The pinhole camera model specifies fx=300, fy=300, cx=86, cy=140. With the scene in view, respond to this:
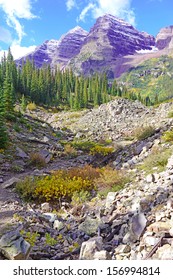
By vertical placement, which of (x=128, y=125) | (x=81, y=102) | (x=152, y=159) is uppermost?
(x=81, y=102)

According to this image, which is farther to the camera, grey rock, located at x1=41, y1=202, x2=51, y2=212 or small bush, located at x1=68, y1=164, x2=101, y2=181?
small bush, located at x1=68, y1=164, x2=101, y2=181

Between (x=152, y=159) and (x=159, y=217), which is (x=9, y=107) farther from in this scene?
(x=159, y=217)

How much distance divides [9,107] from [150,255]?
31.2 meters

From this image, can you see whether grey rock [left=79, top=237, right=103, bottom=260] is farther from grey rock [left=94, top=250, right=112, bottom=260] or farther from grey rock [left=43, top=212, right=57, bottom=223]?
grey rock [left=43, top=212, right=57, bottom=223]

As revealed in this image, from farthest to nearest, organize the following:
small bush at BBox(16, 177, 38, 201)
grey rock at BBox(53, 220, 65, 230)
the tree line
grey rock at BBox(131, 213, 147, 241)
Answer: the tree line
small bush at BBox(16, 177, 38, 201)
grey rock at BBox(53, 220, 65, 230)
grey rock at BBox(131, 213, 147, 241)

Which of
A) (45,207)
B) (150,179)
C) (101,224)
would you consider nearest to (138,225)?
(101,224)

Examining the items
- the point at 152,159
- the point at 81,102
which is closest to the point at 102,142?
the point at 152,159

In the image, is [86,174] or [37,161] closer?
[86,174]

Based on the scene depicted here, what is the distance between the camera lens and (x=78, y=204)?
12578 millimetres

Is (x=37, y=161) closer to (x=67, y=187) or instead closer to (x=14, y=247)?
(x=67, y=187)

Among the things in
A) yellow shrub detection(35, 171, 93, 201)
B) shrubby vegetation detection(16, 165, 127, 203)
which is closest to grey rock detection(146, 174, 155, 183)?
shrubby vegetation detection(16, 165, 127, 203)
